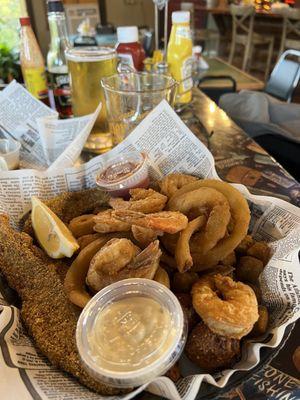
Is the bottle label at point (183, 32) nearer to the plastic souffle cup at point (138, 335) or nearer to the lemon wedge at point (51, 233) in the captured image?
the lemon wedge at point (51, 233)

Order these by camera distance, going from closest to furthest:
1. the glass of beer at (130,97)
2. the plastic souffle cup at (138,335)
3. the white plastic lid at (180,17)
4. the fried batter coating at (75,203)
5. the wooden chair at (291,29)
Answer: the plastic souffle cup at (138,335)
the fried batter coating at (75,203)
the glass of beer at (130,97)
the white plastic lid at (180,17)
the wooden chair at (291,29)

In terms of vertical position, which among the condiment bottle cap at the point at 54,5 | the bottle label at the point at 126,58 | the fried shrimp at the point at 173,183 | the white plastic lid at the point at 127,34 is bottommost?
the fried shrimp at the point at 173,183

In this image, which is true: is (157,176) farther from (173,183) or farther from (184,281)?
(184,281)

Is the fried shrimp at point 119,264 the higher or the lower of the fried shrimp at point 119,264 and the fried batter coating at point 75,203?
the higher

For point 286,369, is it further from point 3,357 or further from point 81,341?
point 3,357

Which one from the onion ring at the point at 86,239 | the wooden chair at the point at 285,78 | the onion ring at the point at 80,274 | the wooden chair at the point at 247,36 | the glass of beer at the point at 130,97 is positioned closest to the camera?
the onion ring at the point at 80,274

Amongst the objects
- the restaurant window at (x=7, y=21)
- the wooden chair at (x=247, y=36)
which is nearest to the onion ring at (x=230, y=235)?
the restaurant window at (x=7, y=21)

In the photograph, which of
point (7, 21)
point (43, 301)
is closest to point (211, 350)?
point (43, 301)

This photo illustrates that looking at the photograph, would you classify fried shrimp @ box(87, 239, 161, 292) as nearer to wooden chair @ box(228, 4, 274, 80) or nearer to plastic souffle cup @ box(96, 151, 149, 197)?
plastic souffle cup @ box(96, 151, 149, 197)
